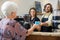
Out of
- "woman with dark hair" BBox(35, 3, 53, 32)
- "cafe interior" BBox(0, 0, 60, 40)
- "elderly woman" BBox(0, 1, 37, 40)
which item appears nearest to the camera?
"elderly woman" BBox(0, 1, 37, 40)

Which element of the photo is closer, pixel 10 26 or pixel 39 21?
pixel 10 26

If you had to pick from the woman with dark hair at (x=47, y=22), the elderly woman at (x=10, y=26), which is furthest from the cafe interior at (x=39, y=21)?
the elderly woman at (x=10, y=26)

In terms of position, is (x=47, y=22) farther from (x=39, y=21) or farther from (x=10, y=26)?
(x=10, y=26)

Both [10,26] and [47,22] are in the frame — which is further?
[47,22]

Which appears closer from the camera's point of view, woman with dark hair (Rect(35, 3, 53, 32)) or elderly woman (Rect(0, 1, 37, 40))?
elderly woman (Rect(0, 1, 37, 40))

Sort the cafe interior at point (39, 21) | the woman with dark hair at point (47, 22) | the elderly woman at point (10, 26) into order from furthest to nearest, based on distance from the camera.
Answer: the woman with dark hair at point (47, 22) → the cafe interior at point (39, 21) → the elderly woman at point (10, 26)

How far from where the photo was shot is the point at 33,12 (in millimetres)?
3334

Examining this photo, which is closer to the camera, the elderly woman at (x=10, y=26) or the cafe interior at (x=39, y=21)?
the elderly woman at (x=10, y=26)

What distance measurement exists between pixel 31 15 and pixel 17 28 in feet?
5.39

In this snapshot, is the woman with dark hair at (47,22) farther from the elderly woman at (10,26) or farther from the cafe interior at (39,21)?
the elderly woman at (10,26)

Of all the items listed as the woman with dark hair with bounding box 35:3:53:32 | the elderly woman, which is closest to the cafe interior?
the woman with dark hair with bounding box 35:3:53:32

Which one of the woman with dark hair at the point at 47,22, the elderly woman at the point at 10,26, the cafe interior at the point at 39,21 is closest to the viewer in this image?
the elderly woman at the point at 10,26

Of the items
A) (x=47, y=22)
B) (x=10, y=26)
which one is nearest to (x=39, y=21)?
(x=47, y=22)

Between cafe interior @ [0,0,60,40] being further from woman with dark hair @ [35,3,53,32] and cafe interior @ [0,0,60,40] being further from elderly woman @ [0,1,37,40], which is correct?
elderly woman @ [0,1,37,40]
